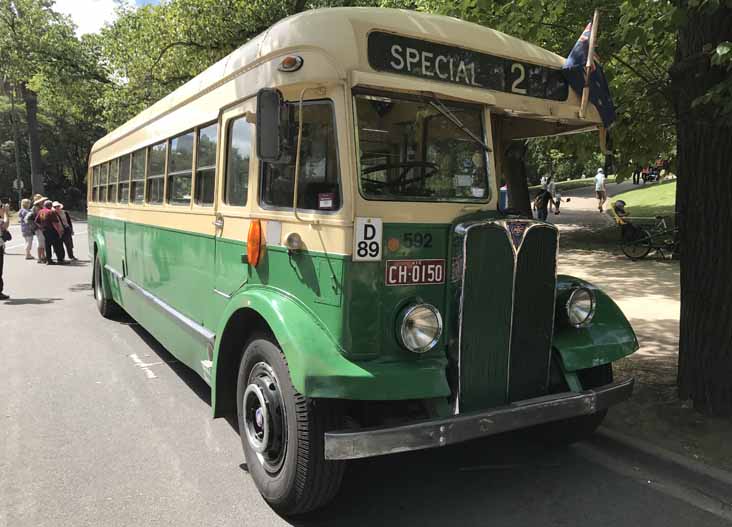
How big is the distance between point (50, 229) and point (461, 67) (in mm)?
15076

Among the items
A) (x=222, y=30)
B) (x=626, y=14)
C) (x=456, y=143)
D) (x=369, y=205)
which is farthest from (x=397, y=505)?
(x=222, y=30)

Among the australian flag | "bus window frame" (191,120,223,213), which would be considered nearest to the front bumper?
the australian flag

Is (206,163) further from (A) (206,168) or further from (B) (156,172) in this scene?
(B) (156,172)

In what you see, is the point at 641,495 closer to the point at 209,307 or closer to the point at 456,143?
the point at 456,143

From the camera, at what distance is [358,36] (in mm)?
3039

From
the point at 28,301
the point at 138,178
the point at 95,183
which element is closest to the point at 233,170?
the point at 138,178

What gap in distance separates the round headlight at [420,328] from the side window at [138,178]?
173 inches

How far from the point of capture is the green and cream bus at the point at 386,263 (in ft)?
10.0

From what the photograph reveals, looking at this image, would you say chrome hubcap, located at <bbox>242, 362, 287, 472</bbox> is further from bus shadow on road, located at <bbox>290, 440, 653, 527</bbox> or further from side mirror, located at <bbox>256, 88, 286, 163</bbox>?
side mirror, located at <bbox>256, 88, 286, 163</bbox>

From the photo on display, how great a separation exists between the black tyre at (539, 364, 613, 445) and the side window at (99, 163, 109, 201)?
742 centimetres

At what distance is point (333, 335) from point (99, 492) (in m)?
1.88

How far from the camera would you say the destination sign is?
3129 mm

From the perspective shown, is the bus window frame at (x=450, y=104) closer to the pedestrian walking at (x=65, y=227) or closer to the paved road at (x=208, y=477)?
the paved road at (x=208, y=477)

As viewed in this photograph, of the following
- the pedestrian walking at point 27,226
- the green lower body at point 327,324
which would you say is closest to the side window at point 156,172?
the green lower body at point 327,324
